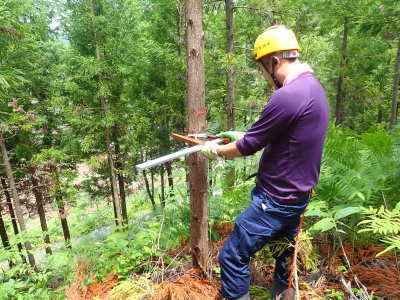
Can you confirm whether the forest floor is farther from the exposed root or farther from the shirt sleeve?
the shirt sleeve

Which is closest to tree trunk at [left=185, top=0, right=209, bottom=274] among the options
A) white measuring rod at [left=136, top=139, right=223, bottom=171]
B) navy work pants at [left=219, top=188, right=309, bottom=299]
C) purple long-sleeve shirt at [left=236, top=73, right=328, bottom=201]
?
white measuring rod at [left=136, top=139, right=223, bottom=171]

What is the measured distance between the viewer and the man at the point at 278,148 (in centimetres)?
210

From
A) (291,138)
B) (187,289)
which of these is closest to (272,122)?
(291,138)

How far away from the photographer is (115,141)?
43.8 ft

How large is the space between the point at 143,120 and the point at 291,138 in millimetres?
11241

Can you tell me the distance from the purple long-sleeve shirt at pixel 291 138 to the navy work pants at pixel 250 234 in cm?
11

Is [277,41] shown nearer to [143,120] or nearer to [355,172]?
[355,172]

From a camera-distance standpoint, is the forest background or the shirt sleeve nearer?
the shirt sleeve

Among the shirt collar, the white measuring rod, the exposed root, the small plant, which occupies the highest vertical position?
the shirt collar

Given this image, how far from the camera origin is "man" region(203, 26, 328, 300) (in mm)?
2104

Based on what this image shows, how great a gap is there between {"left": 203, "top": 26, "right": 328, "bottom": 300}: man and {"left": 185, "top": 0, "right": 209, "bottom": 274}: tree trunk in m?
0.75

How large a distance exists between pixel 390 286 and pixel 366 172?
125 cm

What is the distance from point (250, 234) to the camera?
2416 mm

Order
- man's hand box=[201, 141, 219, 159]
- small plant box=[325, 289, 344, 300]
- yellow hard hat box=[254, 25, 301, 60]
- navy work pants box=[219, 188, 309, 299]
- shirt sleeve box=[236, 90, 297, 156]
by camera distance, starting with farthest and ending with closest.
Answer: small plant box=[325, 289, 344, 300] < man's hand box=[201, 141, 219, 159] < navy work pants box=[219, 188, 309, 299] < yellow hard hat box=[254, 25, 301, 60] < shirt sleeve box=[236, 90, 297, 156]
